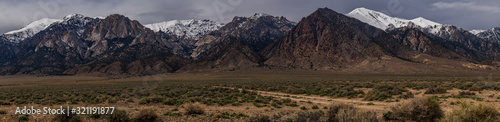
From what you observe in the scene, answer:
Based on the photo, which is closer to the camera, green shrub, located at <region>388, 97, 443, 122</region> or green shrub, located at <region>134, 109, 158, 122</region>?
green shrub, located at <region>388, 97, 443, 122</region>

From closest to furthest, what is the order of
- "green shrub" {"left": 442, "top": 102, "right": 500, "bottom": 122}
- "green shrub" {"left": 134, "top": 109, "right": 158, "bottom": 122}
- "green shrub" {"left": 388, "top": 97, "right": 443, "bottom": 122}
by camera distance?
"green shrub" {"left": 442, "top": 102, "right": 500, "bottom": 122}, "green shrub" {"left": 388, "top": 97, "right": 443, "bottom": 122}, "green shrub" {"left": 134, "top": 109, "right": 158, "bottom": 122}

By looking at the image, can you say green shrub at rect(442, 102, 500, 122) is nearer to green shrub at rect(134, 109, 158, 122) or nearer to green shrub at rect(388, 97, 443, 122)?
green shrub at rect(388, 97, 443, 122)

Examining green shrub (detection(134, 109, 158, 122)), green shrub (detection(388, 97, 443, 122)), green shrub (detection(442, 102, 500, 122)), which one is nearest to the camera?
green shrub (detection(442, 102, 500, 122))

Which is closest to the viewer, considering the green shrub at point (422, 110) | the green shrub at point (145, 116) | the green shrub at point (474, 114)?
the green shrub at point (474, 114)

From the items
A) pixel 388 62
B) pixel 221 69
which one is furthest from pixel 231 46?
pixel 388 62

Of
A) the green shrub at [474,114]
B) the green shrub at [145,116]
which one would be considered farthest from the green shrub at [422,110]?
the green shrub at [145,116]

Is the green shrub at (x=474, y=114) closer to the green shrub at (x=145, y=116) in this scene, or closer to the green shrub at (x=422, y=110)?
the green shrub at (x=422, y=110)

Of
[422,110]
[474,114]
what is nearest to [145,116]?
[422,110]

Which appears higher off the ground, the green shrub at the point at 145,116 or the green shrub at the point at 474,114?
the green shrub at the point at 474,114

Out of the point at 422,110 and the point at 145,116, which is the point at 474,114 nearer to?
the point at 422,110

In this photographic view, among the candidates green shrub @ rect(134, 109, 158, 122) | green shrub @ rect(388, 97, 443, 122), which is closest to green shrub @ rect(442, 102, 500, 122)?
green shrub @ rect(388, 97, 443, 122)

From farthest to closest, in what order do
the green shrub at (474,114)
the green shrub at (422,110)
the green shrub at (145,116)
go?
the green shrub at (145,116)
the green shrub at (422,110)
the green shrub at (474,114)

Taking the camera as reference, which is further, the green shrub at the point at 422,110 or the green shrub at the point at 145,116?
the green shrub at the point at 145,116

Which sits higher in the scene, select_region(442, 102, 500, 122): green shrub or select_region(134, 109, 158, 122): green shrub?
select_region(442, 102, 500, 122): green shrub
